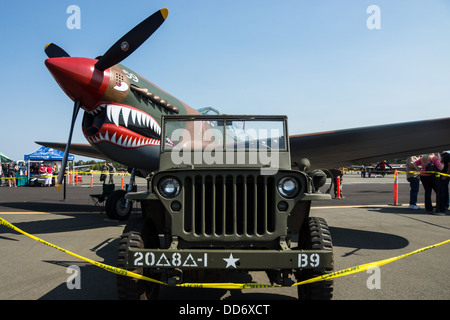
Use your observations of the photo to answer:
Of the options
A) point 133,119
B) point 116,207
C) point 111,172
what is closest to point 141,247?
point 133,119

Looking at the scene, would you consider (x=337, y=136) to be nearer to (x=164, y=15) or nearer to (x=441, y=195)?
(x=164, y=15)

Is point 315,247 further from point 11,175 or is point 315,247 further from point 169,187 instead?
→ point 11,175

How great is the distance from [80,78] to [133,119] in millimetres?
1320

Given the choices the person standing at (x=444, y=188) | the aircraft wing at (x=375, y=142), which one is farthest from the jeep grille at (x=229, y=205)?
the person standing at (x=444, y=188)

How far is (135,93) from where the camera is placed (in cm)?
722

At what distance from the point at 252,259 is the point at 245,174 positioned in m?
0.68

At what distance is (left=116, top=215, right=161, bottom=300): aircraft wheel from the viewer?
2604mm

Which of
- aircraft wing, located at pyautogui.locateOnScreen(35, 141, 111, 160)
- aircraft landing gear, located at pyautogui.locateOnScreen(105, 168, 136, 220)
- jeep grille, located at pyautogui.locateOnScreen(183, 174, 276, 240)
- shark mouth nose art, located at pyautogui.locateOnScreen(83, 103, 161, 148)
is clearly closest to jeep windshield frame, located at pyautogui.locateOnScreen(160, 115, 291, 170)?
jeep grille, located at pyautogui.locateOnScreen(183, 174, 276, 240)

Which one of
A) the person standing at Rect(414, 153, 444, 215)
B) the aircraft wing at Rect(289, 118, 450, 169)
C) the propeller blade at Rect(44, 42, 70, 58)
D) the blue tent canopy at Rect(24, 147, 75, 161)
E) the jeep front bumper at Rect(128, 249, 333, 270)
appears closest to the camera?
the jeep front bumper at Rect(128, 249, 333, 270)

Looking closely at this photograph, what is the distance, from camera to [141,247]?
2785 mm

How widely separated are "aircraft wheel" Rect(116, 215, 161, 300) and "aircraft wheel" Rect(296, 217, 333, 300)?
1302 mm

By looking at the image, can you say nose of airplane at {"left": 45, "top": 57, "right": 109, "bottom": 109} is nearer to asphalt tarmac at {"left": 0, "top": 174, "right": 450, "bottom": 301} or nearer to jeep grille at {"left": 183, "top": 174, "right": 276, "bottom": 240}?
asphalt tarmac at {"left": 0, "top": 174, "right": 450, "bottom": 301}

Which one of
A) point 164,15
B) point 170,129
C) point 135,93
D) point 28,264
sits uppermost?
point 164,15

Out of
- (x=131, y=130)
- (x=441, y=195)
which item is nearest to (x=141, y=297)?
(x=131, y=130)
